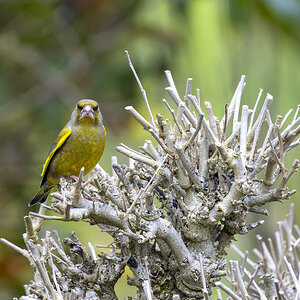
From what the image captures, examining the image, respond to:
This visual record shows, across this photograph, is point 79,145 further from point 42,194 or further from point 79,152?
point 42,194

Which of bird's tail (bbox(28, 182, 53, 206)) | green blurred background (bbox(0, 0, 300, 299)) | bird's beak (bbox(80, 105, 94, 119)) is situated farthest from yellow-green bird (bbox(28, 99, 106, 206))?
green blurred background (bbox(0, 0, 300, 299))

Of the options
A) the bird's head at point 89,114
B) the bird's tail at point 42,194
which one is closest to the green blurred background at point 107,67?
the bird's tail at point 42,194

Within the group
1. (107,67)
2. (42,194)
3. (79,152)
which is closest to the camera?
(79,152)

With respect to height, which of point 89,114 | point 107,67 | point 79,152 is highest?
point 107,67

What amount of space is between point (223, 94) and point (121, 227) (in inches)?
95.7

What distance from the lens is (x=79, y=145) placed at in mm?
2154

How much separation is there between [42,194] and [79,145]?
0.45 metres

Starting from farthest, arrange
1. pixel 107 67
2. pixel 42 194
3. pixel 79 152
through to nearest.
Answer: pixel 107 67 < pixel 42 194 < pixel 79 152

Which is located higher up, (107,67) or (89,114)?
(107,67)

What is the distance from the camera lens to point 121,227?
1380 millimetres

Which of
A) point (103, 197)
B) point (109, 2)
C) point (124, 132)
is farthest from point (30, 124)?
→ point (103, 197)

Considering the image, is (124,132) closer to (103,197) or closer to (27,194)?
(27,194)

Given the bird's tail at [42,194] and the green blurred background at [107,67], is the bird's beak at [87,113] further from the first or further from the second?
the green blurred background at [107,67]

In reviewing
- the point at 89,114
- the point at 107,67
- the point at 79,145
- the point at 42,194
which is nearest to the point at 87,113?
the point at 89,114
